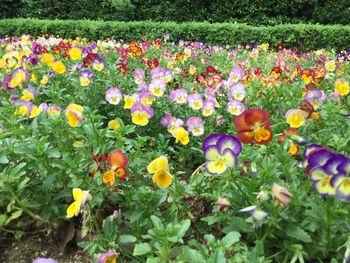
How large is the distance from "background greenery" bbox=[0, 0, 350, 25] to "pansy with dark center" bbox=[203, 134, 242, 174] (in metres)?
12.3

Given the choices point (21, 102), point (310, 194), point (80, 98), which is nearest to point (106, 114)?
point (80, 98)

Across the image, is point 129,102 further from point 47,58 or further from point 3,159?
point 47,58

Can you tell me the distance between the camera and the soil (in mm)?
1721

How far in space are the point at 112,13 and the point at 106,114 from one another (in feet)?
39.8

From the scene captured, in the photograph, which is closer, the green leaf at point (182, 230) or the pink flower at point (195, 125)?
the green leaf at point (182, 230)

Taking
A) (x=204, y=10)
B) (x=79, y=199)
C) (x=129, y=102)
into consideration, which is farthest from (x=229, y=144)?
(x=204, y=10)

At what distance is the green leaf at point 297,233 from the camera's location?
4.41 feet

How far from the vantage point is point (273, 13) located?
13.3 meters

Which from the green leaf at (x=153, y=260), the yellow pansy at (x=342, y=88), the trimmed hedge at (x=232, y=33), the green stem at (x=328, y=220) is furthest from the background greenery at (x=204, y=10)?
the green leaf at (x=153, y=260)

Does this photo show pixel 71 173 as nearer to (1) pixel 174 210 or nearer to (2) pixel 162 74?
(1) pixel 174 210

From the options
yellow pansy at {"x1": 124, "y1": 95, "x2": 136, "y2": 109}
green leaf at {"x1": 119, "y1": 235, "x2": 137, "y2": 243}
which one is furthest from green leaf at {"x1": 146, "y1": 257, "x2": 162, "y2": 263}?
yellow pansy at {"x1": 124, "y1": 95, "x2": 136, "y2": 109}

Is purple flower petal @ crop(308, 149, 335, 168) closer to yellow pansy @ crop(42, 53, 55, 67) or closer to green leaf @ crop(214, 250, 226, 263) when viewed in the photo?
green leaf @ crop(214, 250, 226, 263)

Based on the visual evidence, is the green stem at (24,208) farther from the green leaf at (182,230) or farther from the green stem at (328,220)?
the green stem at (328,220)

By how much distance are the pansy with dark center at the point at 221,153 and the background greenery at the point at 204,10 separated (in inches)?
482
